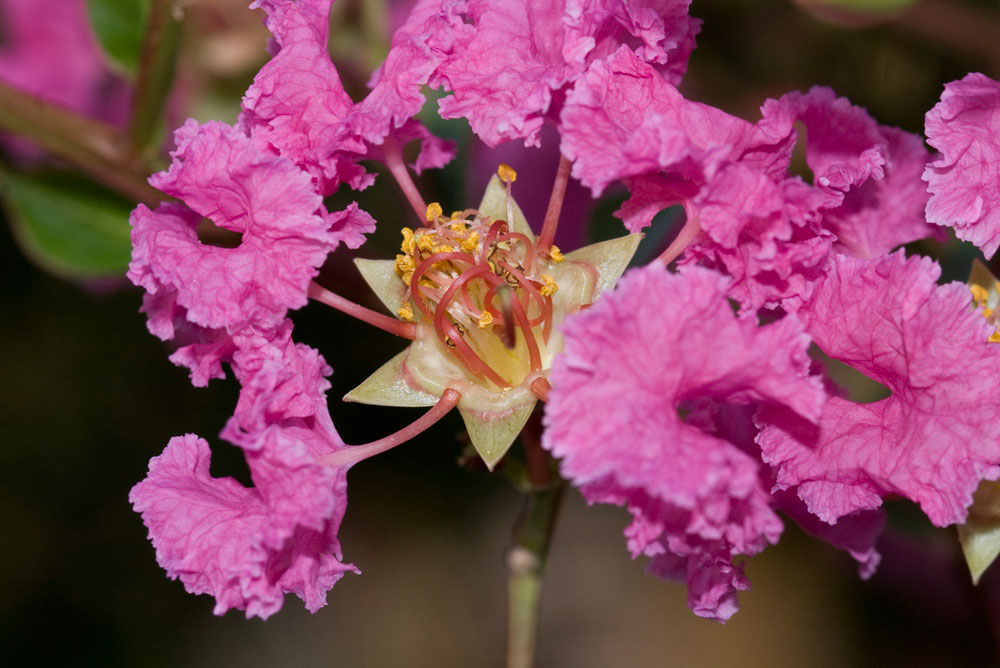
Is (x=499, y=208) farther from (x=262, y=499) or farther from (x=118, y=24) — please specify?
(x=118, y=24)

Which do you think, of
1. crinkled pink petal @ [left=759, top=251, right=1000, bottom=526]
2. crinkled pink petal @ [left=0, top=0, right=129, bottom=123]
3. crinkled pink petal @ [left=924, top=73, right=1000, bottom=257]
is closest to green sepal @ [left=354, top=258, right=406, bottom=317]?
crinkled pink petal @ [left=759, top=251, right=1000, bottom=526]

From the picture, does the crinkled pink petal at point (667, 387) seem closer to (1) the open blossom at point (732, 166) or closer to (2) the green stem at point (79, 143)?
(1) the open blossom at point (732, 166)

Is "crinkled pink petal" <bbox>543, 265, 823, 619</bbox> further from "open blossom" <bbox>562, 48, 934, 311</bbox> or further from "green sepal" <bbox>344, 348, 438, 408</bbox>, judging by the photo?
"green sepal" <bbox>344, 348, 438, 408</bbox>

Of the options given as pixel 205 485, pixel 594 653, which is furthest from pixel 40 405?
pixel 205 485

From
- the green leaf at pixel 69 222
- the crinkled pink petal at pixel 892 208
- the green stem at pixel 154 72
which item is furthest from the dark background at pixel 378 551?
the crinkled pink petal at pixel 892 208

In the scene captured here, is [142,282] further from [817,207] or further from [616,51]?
[817,207]

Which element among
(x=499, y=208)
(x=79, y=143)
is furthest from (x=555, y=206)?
(x=79, y=143)

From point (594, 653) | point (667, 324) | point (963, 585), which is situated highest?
point (667, 324)
